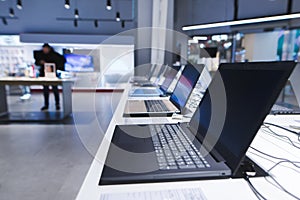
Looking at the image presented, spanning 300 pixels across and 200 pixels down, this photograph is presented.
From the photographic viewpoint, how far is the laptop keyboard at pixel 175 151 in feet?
1.93

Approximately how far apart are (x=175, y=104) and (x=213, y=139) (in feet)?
2.38

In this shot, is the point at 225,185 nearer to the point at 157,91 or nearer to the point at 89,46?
the point at 157,91

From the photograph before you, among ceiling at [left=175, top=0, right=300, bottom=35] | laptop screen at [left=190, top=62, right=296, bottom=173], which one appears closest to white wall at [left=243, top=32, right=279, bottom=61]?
ceiling at [left=175, top=0, right=300, bottom=35]

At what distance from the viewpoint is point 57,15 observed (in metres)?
8.02

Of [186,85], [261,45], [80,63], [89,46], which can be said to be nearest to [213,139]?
[186,85]

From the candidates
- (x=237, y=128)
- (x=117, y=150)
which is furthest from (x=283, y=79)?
(x=117, y=150)

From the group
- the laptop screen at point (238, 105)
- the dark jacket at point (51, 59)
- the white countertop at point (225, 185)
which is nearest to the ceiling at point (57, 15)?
the dark jacket at point (51, 59)

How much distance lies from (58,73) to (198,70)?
14.3 ft

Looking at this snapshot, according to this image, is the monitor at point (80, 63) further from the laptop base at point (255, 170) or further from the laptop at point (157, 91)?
the laptop base at point (255, 170)

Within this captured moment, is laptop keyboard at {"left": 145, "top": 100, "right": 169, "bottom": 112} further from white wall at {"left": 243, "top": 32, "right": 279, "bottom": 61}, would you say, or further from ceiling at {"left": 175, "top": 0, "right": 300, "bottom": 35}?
white wall at {"left": 243, "top": 32, "right": 279, "bottom": 61}

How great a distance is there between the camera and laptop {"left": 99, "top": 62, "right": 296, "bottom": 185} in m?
0.55

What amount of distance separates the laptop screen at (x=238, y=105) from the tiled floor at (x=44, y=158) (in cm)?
104

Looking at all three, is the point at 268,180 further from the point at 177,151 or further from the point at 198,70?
the point at 198,70

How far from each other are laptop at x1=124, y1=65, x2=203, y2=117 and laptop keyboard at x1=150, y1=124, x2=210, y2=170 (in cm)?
33
